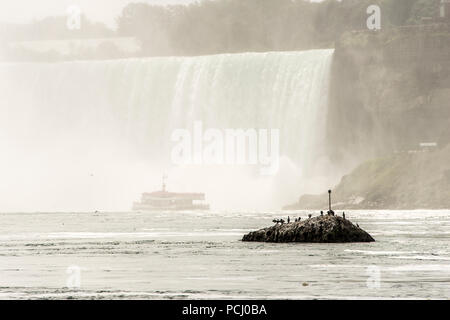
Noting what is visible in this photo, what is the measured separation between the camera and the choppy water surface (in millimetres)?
50938

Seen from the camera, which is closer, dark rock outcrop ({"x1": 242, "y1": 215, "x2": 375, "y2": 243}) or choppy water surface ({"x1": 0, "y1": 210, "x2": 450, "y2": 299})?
choppy water surface ({"x1": 0, "y1": 210, "x2": 450, "y2": 299})

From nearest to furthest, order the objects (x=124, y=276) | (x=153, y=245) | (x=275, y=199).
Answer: (x=124, y=276) → (x=153, y=245) → (x=275, y=199)

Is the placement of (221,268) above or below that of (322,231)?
below

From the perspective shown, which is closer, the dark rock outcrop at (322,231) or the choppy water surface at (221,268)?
the choppy water surface at (221,268)

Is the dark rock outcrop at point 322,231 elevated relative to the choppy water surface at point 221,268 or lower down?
elevated

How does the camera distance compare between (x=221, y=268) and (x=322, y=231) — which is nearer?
(x=221, y=268)

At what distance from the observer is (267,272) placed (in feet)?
198

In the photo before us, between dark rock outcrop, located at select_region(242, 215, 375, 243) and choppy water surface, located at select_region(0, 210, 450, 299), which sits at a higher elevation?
dark rock outcrop, located at select_region(242, 215, 375, 243)

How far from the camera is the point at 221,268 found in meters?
63.5

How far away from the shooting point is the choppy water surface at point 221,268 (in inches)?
2005
